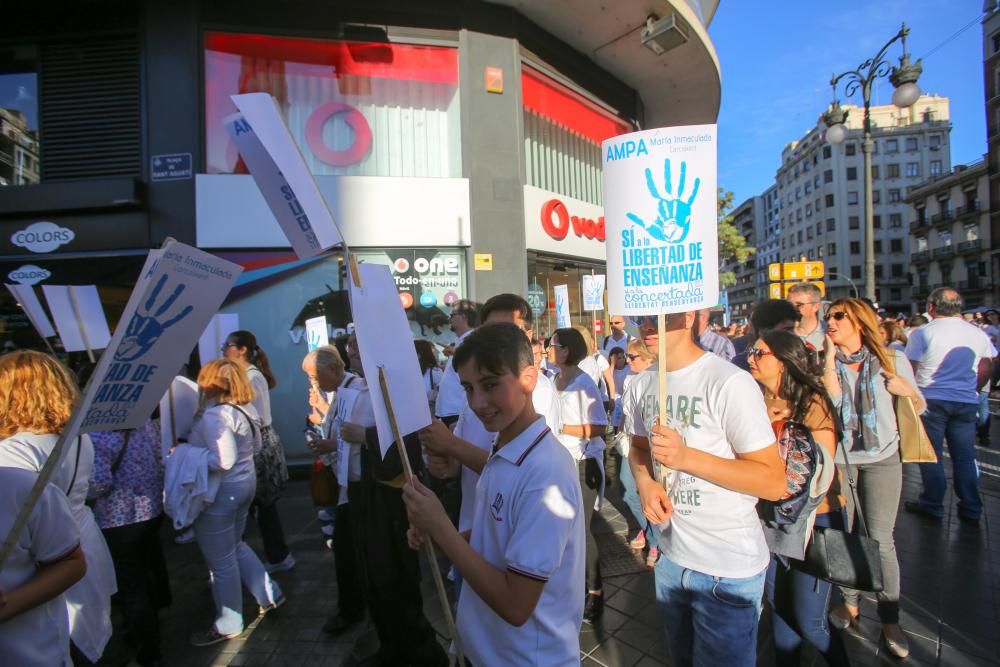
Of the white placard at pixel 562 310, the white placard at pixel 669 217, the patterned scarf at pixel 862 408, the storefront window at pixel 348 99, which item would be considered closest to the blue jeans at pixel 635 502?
the white placard at pixel 669 217

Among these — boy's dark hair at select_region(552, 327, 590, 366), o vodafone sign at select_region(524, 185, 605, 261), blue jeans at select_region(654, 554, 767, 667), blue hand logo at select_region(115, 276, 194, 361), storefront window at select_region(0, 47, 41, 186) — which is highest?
storefront window at select_region(0, 47, 41, 186)

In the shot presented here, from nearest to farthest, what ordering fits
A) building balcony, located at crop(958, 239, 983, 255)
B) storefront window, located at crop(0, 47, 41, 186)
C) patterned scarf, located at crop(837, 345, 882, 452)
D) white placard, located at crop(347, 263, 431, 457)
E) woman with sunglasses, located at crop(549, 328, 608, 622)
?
1. white placard, located at crop(347, 263, 431, 457)
2. patterned scarf, located at crop(837, 345, 882, 452)
3. woman with sunglasses, located at crop(549, 328, 608, 622)
4. storefront window, located at crop(0, 47, 41, 186)
5. building balcony, located at crop(958, 239, 983, 255)

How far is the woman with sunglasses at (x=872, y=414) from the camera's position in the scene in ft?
11.1

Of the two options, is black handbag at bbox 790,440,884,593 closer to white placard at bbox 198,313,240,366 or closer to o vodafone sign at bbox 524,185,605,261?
white placard at bbox 198,313,240,366

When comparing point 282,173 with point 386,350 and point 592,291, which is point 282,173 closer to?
point 386,350

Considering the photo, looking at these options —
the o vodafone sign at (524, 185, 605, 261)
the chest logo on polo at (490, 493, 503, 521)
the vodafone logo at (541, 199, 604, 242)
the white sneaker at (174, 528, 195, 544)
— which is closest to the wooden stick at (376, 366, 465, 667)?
the chest logo on polo at (490, 493, 503, 521)

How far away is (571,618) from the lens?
166 cm

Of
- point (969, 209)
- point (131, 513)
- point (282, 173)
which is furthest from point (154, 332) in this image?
point (969, 209)

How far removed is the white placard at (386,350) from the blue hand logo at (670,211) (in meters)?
1.20

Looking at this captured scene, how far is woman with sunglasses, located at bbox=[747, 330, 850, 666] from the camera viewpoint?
2518 millimetres

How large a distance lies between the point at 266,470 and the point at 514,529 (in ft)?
12.3

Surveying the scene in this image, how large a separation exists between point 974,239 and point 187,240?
70712 millimetres

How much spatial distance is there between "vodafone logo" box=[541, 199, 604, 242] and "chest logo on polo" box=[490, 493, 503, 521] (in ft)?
30.0

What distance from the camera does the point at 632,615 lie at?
12.7 ft
